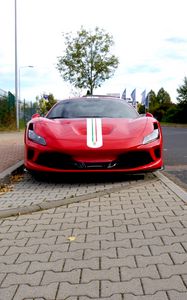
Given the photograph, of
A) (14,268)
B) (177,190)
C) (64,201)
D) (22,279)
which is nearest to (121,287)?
(22,279)

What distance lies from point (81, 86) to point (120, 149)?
99.8ft

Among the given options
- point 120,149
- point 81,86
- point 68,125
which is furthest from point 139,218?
point 81,86

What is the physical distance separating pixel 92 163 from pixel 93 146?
244 mm

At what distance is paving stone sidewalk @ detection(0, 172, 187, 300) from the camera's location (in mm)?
2668

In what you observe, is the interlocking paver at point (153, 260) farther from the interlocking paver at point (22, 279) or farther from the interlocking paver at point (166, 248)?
the interlocking paver at point (22, 279)

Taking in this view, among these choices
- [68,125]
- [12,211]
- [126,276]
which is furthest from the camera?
[68,125]

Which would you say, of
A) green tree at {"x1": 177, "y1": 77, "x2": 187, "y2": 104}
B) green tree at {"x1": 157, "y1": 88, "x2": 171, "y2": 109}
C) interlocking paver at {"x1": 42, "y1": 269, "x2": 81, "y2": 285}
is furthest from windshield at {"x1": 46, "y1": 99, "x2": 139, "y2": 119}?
green tree at {"x1": 157, "y1": 88, "x2": 171, "y2": 109}

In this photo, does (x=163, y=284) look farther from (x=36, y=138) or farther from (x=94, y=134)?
(x=36, y=138)

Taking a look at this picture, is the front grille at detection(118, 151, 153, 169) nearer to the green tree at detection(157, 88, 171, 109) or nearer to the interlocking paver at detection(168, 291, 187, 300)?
the interlocking paver at detection(168, 291, 187, 300)

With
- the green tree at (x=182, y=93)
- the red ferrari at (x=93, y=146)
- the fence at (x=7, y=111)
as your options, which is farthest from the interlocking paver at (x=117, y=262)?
the green tree at (x=182, y=93)

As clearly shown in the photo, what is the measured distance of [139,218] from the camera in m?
4.18

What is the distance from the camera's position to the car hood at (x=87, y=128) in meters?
5.80

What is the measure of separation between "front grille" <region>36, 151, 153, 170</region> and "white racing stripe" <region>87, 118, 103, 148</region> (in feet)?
0.87

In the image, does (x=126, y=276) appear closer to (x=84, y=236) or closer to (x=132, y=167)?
(x=84, y=236)
